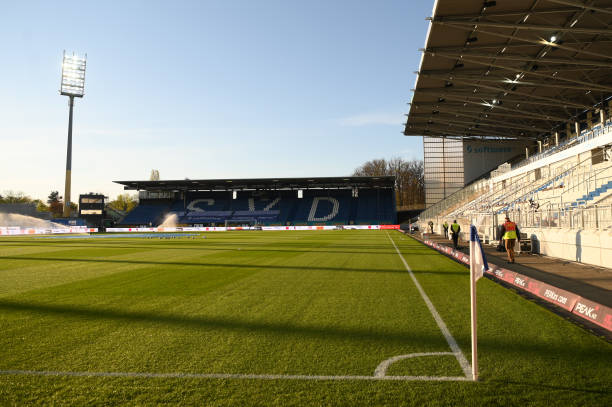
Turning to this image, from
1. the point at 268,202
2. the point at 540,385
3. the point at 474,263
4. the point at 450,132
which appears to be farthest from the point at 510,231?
the point at 268,202

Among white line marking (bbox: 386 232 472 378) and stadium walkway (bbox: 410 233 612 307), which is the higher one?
stadium walkway (bbox: 410 233 612 307)

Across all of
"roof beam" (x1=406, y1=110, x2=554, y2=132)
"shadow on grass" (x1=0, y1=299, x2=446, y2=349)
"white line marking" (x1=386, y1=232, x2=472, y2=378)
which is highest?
"roof beam" (x1=406, y1=110, x2=554, y2=132)

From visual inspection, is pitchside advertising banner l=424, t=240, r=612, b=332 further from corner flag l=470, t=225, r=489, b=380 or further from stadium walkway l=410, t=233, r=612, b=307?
corner flag l=470, t=225, r=489, b=380

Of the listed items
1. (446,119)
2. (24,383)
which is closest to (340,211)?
(446,119)

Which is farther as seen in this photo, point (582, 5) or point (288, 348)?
point (582, 5)

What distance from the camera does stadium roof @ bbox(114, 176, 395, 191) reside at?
6825 centimetres

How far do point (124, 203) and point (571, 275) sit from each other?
12751 centimetres

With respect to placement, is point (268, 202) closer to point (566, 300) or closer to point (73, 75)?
point (73, 75)

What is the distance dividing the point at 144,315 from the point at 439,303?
5.21 meters

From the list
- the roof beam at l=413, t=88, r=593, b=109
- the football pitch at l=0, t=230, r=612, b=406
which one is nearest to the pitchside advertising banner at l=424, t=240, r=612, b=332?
the football pitch at l=0, t=230, r=612, b=406

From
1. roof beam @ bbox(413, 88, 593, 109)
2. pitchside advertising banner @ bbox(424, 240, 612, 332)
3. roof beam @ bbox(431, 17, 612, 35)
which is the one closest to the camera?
pitchside advertising banner @ bbox(424, 240, 612, 332)

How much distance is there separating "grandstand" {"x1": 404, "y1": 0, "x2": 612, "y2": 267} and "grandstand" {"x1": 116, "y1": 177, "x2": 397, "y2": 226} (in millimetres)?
24227

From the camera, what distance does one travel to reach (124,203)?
401 ft

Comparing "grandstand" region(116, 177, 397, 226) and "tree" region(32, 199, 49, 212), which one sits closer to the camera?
"grandstand" region(116, 177, 397, 226)
